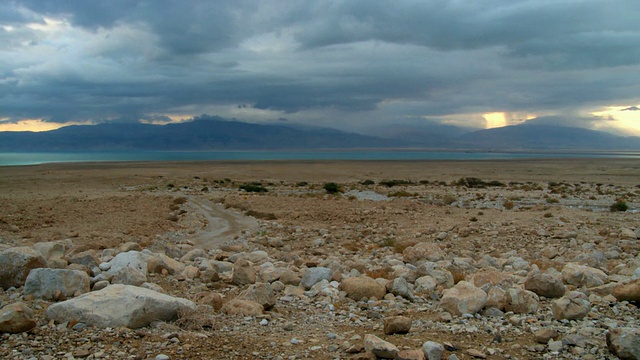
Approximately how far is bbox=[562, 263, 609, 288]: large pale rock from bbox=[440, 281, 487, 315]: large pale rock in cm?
272

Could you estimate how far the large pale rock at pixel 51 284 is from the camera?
7.48 metres

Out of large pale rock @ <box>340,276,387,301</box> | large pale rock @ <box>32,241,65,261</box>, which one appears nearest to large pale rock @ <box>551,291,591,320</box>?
large pale rock @ <box>340,276,387,301</box>

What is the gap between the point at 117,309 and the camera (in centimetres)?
641

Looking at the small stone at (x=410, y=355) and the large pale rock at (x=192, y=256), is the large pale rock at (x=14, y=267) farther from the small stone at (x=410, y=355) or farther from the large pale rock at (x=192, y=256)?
the small stone at (x=410, y=355)

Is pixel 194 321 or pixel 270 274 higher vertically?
pixel 194 321

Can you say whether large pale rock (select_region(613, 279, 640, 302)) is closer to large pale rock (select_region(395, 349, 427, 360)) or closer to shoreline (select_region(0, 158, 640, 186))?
large pale rock (select_region(395, 349, 427, 360))

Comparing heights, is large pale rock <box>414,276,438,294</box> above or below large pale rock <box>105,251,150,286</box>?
below

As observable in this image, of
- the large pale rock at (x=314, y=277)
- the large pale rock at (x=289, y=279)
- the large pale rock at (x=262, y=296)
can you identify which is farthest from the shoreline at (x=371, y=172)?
the large pale rock at (x=262, y=296)

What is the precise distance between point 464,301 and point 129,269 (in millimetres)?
5846

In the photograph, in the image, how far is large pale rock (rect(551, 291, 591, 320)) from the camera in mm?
7012

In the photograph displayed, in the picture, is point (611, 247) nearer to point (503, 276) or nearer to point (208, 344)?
point (503, 276)

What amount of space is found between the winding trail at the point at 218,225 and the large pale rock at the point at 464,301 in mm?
11211

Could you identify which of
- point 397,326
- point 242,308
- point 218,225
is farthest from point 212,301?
point 218,225

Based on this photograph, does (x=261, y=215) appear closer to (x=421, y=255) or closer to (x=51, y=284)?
(x=421, y=255)
